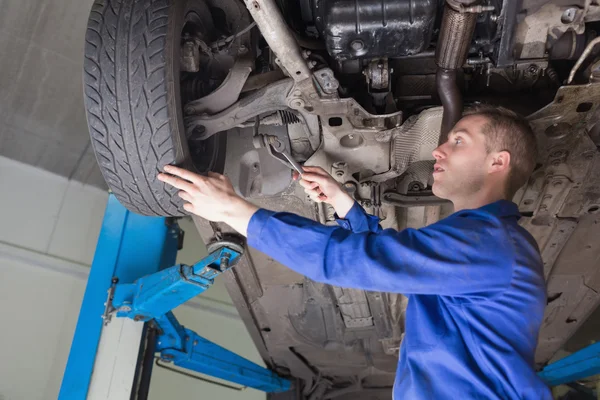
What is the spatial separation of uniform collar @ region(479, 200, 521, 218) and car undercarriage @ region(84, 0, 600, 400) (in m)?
0.47

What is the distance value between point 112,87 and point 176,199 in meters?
0.46

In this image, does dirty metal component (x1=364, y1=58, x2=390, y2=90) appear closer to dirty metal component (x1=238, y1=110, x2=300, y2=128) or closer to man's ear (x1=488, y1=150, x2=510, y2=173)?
dirty metal component (x1=238, y1=110, x2=300, y2=128)

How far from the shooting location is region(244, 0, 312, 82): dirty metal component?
1683 mm

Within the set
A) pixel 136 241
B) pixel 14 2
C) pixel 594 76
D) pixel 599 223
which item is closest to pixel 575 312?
pixel 599 223

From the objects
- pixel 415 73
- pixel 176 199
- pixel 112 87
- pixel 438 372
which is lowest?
pixel 438 372

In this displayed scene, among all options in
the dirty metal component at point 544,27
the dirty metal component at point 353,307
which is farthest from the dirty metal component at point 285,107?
the dirty metal component at point 353,307

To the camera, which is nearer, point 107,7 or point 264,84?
point 107,7

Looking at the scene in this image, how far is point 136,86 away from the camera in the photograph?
181 cm

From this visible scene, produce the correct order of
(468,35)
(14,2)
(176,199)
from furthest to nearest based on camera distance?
1. (14,2)
2. (176,199)
3. (468,35)

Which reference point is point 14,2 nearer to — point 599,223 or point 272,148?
point 272,148

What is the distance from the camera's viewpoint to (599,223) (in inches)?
108

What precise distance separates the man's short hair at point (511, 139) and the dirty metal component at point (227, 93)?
782mm

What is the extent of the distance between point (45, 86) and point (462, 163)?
116 inches

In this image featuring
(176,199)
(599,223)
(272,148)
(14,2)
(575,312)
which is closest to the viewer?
(176,199)
